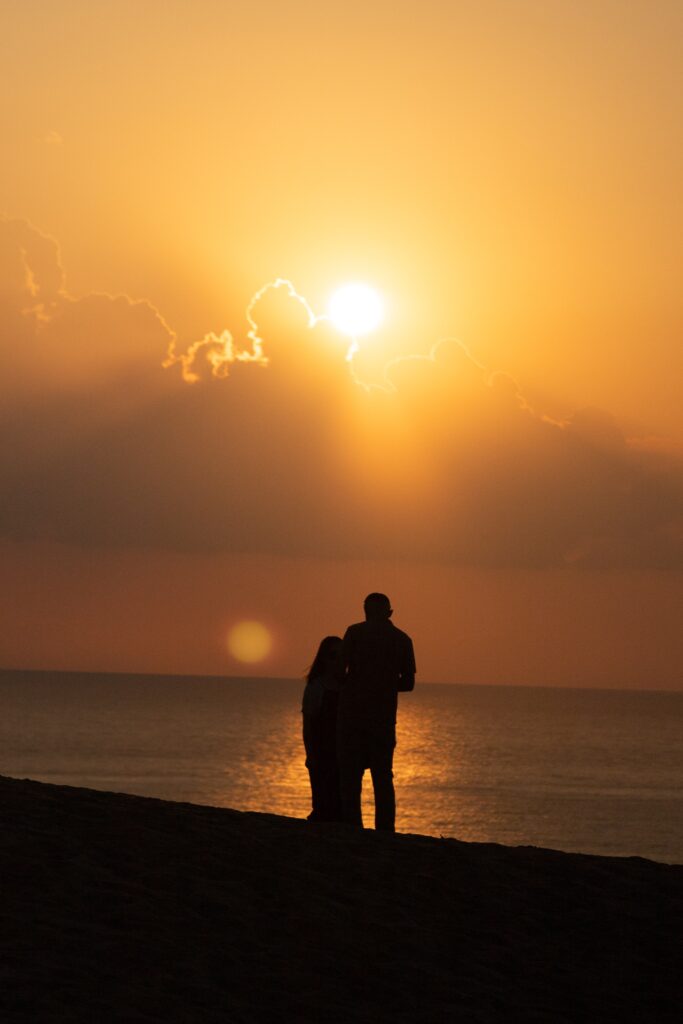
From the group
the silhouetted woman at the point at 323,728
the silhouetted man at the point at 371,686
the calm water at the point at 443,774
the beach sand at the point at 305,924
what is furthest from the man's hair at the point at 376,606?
the calm water at the point at 443,774

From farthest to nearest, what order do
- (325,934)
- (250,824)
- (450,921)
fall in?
(250,824), (450,921), (325,934)

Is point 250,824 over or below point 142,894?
over

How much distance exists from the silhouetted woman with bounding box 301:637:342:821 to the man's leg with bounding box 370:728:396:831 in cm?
70

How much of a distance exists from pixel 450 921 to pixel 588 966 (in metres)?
0.98

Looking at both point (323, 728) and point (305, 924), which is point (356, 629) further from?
point (305, 924)

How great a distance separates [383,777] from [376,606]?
1.50m

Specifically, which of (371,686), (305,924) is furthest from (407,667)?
(305,924)

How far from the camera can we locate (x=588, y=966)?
9.34 meters

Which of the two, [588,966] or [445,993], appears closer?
[445,993]

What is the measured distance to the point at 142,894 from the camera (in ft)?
31.0

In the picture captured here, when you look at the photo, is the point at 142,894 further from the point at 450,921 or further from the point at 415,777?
the point at 415,777

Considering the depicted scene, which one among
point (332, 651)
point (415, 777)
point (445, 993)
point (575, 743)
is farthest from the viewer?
point (575, 743)

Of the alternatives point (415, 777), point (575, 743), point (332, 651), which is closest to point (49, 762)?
point (415, 777)

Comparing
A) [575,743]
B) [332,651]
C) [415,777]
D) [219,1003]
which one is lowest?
[219,1003]
